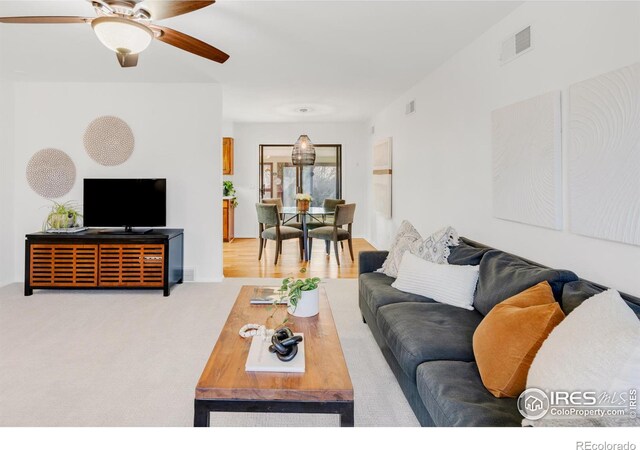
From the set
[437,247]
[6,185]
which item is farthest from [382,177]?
[6,185]

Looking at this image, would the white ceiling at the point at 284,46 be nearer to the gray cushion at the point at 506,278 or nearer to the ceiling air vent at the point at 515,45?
the ceiling air vent at the point at 515,45

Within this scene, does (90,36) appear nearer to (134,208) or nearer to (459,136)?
(134,208)

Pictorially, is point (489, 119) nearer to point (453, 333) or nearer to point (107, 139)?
point (453, 333)

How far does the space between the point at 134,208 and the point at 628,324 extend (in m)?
4.66

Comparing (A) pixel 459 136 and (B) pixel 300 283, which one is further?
(A) pixel 459 136

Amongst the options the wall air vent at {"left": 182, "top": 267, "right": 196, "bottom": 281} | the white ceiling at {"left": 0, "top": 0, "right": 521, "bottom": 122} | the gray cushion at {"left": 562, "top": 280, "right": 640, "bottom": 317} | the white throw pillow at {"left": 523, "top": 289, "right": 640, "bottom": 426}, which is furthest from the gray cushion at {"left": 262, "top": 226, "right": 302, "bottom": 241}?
the white throw pillow at {"left": 523, "top": 289, "right": 640, "bottom": 426}

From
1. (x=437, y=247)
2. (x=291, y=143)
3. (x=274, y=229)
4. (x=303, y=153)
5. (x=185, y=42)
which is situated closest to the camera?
(x=185, y=42)

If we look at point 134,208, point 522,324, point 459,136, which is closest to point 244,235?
point 134,208

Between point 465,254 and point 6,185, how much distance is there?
16.6ft

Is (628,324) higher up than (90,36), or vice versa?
(90,36)

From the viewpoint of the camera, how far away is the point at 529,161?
8.66 ft

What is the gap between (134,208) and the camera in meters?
4.79

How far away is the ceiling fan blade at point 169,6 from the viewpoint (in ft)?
6.91
